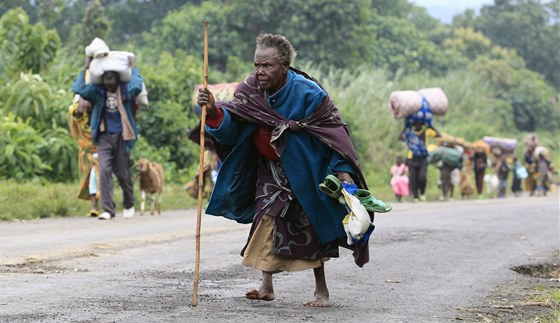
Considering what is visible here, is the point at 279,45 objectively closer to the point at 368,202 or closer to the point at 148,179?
the point at 368,202

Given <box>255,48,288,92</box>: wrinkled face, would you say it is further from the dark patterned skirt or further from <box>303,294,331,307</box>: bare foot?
<box>303,294,331,307</box>: bare foot

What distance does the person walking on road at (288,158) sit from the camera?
767 centimetres

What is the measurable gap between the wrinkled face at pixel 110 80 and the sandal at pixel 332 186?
25.9ft

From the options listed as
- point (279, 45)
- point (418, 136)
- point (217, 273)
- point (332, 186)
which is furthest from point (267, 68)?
point (418, 136)

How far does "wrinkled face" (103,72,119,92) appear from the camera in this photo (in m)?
15.0

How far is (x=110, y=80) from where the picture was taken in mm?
15016

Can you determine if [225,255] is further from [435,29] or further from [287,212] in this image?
[435,29]

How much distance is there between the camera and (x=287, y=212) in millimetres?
7777

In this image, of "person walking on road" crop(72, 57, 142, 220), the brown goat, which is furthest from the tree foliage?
"person walking on road" crop(72, 57, 142, 220)

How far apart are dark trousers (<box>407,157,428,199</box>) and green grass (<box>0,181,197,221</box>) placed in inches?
243

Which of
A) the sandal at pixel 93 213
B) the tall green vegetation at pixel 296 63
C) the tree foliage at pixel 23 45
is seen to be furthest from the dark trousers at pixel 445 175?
the sandal at pixel 93 213

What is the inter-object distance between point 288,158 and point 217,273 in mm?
1868

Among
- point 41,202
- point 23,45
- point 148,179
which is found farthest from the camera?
point 23,45

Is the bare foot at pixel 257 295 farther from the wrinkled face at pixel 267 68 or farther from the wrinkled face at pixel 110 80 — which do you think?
the wrinkled face at pixel 110 80
